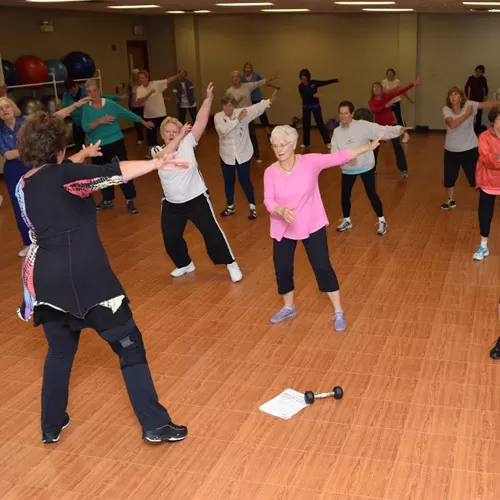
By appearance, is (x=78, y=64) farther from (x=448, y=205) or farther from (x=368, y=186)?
(x=368, y=186)

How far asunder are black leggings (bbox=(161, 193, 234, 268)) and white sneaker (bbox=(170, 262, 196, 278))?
0.75 feet

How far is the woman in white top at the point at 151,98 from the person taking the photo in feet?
38.0

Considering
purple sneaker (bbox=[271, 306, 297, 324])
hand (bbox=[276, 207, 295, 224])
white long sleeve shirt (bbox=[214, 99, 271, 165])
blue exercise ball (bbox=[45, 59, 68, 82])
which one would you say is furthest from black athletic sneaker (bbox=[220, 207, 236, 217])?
blue exercise ball (bbox=[45, 59, 68, 82])

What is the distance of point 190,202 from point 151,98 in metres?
6.79

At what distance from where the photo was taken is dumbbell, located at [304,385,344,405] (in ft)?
12.4

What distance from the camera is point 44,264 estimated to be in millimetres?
3105

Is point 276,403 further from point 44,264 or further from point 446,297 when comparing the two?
point 446,297

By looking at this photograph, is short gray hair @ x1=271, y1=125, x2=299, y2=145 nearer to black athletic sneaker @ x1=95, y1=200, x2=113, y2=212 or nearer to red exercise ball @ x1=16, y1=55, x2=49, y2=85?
black athletic sneaker @ x1=95, y1=200, x2=113, y2=212

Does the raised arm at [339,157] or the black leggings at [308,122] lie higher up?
the raised arm at [339,157]

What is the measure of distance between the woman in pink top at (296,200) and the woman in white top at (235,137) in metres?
2.80

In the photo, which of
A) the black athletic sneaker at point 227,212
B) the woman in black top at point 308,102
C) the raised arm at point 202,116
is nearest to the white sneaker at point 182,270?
the raised arm at point 202,116

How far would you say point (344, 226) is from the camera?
721 centimetres

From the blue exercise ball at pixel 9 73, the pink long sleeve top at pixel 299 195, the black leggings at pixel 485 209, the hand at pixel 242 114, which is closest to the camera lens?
the pink long sleeve top at pixel 299 195

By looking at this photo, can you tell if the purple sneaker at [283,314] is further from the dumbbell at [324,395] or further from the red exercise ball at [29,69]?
the red exercise ball at [29,69]
